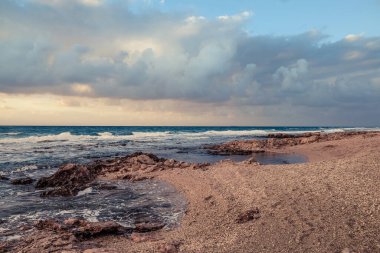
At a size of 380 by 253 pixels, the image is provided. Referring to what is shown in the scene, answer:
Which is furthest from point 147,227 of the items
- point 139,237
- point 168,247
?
point 168,247

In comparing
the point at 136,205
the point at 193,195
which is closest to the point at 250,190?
the point at 193,195

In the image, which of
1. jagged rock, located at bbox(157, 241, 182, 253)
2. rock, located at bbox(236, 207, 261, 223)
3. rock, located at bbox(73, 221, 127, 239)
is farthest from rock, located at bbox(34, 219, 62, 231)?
rock, located at bbox(236, 207, 261, 223)

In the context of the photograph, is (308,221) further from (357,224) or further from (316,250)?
(316,250)

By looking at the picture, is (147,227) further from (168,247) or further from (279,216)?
(279,216)

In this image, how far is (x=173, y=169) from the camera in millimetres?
14703

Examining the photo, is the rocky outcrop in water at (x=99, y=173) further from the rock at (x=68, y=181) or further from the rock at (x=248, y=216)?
the rock at (x=248, y=216)

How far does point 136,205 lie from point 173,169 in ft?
18.2

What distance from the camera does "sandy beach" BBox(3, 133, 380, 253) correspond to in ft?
17.5

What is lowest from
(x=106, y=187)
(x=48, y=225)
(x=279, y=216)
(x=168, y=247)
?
(x=106, y=187)

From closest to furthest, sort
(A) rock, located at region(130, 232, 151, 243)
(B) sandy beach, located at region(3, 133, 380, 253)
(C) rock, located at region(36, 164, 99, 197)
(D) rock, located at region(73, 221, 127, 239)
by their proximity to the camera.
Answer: (B) sandy beach, located at region(3, 133, 380, 253)
(A) rock, located at region(130, 232, 151, 243)
(D) rock, located at region(73, 221, 127, 239)
(C) rock, located at region(36, 164, 99, 197)

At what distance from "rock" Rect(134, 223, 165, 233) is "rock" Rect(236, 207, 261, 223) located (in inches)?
65.7

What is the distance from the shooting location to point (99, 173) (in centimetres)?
1477

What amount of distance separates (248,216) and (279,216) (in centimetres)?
62

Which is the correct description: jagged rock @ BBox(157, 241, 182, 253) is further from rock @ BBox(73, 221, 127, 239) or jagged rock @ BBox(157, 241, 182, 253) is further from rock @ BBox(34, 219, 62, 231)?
rock @ BBox(34, 219, 62, 231)
